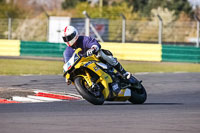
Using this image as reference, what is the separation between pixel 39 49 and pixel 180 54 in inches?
306

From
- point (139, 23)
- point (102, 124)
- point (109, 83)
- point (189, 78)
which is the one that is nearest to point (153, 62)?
point (139, 23)

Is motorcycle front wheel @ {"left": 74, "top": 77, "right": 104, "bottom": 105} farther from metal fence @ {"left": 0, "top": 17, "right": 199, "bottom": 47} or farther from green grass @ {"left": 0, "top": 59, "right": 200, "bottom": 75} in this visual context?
metal fence @ {"left": 0, "top": 17, "right": 199, "bottom": 47}

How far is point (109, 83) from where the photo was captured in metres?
10.3

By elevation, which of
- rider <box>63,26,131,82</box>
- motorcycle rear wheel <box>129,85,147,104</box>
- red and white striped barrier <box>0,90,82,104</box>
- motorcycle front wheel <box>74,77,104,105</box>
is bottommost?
red and white striped barrier <box>0,90,82,104</box>

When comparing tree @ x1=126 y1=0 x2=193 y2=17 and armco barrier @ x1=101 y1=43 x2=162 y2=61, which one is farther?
tree @ x1=126 y1=0 x2=193 y2=17

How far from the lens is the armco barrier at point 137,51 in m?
27.0

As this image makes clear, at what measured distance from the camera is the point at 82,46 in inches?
415

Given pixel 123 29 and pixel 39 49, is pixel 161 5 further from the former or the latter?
pixel 39 49

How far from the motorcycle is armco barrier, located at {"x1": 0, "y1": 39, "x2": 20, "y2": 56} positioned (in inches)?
785

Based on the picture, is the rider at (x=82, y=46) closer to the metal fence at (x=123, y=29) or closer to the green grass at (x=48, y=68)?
the green grass at (x=48, y=68)

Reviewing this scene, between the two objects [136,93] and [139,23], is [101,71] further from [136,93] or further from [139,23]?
[139,23]

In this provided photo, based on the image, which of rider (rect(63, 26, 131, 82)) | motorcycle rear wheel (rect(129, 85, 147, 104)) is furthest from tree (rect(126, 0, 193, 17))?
rider (rect(63, 26, 131, 82))

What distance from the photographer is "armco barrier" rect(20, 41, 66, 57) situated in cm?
2983

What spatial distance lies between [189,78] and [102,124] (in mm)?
10823
